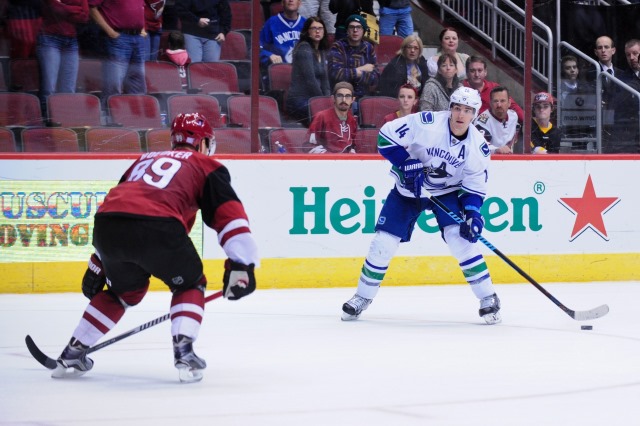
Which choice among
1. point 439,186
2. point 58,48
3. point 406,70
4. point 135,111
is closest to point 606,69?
point 406,70

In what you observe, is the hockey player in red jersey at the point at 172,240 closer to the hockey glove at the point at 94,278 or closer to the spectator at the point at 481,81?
the hockey glove at the point at 94,278

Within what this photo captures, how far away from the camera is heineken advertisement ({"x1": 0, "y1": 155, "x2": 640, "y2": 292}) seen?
666 cm

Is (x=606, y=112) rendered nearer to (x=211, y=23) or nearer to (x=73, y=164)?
(x=211, y=23)

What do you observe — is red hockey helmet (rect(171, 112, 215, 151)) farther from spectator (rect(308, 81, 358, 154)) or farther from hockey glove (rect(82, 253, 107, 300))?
spectator (rect(308, 81, 358, 154))

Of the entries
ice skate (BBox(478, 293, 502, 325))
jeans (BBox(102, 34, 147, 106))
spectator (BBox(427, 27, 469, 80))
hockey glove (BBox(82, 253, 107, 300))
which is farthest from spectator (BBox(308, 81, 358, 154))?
hockey glove (BBox(82, 253, 107, 300))

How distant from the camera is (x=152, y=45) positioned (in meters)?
6.90

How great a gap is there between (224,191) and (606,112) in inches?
184

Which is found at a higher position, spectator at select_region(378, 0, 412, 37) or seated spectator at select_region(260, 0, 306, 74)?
spectator at select_region(378, 0, 412, 37)

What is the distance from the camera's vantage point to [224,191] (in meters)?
3.82

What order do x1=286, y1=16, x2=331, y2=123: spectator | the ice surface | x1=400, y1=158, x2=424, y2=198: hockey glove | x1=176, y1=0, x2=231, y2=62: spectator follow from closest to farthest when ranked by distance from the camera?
the ice surface
x1=400, y1=158, x2=424, y2=198: hockey glove
x1=176, y1=0, x2=231, y2=62: spectator
x1=286, y1=16, x2=331, y2=123: spectator

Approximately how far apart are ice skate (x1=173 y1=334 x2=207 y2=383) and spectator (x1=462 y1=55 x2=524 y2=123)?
4.21 m

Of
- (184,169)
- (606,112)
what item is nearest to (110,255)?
(184,169)

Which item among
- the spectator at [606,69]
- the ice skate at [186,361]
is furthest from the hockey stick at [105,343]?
the spectator at [606,69]

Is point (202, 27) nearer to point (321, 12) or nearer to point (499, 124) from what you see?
point (321, 12)
